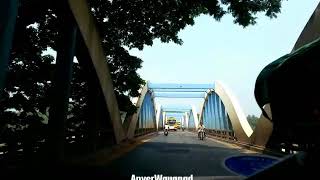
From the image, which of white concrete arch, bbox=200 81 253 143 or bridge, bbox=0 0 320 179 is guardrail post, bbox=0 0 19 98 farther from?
white concrete arch, bbox=200 81 253 143

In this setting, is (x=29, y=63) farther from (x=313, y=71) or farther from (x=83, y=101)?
(x=313, y=71)

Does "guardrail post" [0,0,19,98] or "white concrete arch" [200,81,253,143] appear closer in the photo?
"guardrail post" [0,0,19,98]

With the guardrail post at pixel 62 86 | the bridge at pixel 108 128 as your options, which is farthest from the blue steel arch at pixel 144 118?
the guardrail post at pixel 62 86

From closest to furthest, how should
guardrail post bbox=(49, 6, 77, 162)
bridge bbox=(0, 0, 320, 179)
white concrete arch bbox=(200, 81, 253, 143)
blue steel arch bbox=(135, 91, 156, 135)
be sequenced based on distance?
bridge bbox=(0, 0, 320, 179) → guardrail post bbox=(49, 6, 77, 162) → white concrete arch bbox=(200, 81, 253, 143) → blue steel arch bbox=(135, 91, 156, 135)

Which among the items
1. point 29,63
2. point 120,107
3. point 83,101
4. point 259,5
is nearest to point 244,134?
point 120,107

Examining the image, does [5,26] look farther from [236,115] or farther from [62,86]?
[236,115]

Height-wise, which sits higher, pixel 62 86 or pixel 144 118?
pixel 144 118

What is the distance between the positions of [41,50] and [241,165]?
36.2ft

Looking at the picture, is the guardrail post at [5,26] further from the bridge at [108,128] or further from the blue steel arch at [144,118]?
the blue steel arch at [144,118]

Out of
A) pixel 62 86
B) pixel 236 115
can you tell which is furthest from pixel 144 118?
pixel 62 86

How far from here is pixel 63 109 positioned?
10.0m

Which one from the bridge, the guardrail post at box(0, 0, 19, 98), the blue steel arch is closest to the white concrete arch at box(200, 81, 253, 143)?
the bridge

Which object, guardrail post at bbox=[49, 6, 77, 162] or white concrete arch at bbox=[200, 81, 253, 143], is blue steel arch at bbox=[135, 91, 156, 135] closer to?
white concrete arch at bbox=[200, 81, 253, 143]

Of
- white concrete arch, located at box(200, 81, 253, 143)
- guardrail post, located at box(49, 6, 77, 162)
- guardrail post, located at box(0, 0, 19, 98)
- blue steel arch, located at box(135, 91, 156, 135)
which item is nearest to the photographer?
guardrail post, located at box(0, 0, 19, 98)
